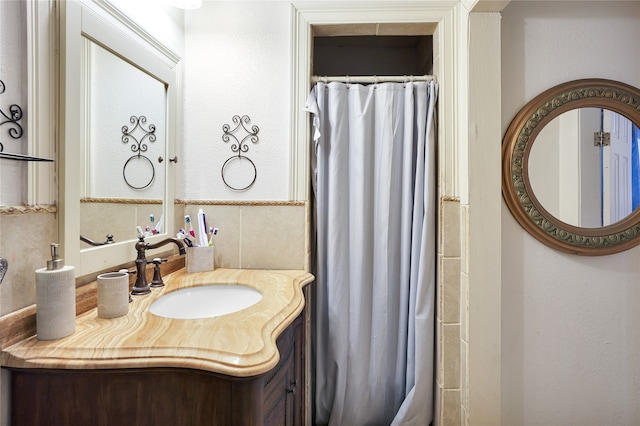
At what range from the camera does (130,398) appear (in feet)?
2.15

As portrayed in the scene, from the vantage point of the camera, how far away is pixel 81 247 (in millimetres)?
895

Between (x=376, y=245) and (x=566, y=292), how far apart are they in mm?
843

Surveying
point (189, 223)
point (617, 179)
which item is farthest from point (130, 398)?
point (617, 179)

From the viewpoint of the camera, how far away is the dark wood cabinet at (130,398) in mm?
644

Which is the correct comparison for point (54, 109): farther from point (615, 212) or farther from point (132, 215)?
point (615, 212)

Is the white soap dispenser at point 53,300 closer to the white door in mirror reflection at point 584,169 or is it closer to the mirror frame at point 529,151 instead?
the mirror frame at point 529,151

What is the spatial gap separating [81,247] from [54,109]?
0.38 m

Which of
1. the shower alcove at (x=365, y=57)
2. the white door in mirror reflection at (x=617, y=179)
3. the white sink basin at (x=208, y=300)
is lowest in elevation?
the white sink basin at (x=208, y=300)

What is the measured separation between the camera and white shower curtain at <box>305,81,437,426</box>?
4.60ft

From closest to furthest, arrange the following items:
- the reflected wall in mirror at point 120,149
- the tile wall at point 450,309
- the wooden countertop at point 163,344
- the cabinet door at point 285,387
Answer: the wooden countertop at point 163,344 → the cabinet door at point 285,387 → the reflected wall in mirror at point 120,149 → the tile wall at point 450,309

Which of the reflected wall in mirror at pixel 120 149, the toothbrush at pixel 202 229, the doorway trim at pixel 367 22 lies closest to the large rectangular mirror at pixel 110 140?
the reflected wall in mirror at pixel 120 149

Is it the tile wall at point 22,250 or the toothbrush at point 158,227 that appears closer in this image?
the tile wall at point 22,250

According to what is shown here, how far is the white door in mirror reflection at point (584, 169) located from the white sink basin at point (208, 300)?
4.19ft

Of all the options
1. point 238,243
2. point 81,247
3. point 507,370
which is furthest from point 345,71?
point 507,370
